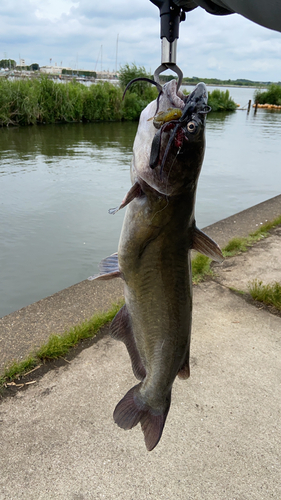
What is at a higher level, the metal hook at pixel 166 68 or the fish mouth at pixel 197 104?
the metal hook at pixel 166 68

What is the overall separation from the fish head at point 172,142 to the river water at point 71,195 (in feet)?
14.5

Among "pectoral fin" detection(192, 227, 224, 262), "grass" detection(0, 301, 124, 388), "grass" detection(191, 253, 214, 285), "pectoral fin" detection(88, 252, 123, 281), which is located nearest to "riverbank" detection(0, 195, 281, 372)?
"grass" detection(0, 301, 124, 388)

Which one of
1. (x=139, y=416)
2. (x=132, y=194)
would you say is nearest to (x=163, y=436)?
(x=139, y=416)

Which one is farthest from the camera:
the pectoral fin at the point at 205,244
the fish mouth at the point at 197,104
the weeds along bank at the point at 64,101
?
the weeds along bank at the point at 64,101

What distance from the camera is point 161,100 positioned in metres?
1.36

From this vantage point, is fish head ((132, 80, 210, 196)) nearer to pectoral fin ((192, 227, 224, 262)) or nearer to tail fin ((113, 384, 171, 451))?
pectoral fin ((192, 227, 224, 262))

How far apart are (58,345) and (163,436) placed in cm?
126

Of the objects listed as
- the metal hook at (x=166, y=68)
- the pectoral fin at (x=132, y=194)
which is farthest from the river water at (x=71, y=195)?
the metal hook at (x=166, y=68)

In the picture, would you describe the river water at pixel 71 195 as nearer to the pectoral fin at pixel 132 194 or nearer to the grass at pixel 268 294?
A: the grass at pixel 268 294

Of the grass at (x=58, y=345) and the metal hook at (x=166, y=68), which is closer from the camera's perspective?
the metal hook at (x=166, y=68)

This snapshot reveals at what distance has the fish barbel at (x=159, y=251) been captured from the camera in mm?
1345

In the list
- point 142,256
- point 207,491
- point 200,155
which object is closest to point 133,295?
point 142,256

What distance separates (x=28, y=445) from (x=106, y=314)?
1.55m

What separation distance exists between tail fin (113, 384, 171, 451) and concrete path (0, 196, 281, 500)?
→ 84cm
